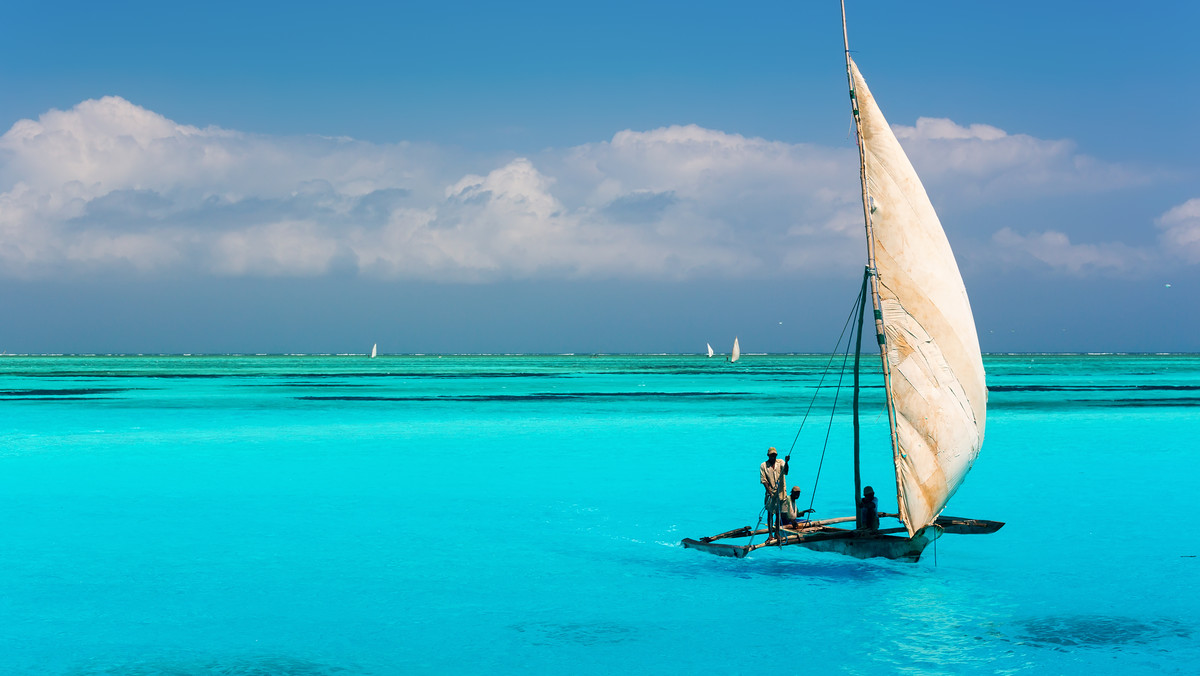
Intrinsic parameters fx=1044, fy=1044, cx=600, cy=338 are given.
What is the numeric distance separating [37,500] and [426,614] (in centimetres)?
1661

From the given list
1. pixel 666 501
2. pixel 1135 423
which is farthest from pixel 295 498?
pixel 1135 423

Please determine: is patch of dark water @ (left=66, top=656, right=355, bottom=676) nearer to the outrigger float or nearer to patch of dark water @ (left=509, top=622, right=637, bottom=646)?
patch of dark water @ (left=509, top=622, right=637, bottom=646)

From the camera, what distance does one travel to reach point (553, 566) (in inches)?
767

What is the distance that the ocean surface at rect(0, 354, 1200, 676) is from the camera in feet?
47.0

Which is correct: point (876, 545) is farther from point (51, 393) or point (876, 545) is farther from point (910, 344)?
point (51, 393)

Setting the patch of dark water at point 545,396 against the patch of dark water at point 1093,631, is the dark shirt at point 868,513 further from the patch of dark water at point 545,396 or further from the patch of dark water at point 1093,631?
the patch of dark water at point 545,396

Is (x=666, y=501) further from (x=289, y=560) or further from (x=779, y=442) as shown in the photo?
(x=779, y=442)

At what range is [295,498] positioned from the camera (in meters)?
27.7

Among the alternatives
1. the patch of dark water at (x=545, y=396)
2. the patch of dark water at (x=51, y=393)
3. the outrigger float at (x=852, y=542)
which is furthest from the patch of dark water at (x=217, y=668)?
the patch of dark water at (x=51, y=393)

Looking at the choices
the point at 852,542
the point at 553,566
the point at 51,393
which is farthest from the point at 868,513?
the point at 51,393

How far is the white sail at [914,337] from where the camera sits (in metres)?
17.0

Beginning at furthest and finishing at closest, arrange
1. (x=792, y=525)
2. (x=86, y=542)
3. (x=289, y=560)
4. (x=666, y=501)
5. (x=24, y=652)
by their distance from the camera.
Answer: (x=666, y=501), (x=86, y=542), (x=289, y=560), (x=792, y=525), (x=24, y=652)

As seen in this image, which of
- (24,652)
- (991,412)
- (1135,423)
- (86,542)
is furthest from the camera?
(991,412)

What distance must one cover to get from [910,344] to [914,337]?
0.48ft
